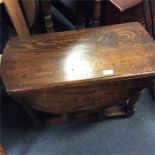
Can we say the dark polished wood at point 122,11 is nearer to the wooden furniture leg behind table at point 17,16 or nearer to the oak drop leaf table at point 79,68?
the oak drop leaf table at point 79,68

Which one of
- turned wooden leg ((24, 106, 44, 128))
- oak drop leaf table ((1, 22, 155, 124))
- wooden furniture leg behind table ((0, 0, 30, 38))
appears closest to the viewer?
oak drop leaf table ((1, 22, 155, 124))

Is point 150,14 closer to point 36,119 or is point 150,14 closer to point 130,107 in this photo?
point 130,107

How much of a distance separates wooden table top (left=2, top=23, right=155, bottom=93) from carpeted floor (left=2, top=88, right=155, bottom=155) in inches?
20.7

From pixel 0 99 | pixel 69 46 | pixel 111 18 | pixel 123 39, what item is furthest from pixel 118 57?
pixel 0 99

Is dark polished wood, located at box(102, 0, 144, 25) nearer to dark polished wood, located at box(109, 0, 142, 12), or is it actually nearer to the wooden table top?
dark polished wood, located at box(109, 0, 142, 12)

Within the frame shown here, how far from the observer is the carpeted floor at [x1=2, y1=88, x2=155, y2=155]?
4.37 feet

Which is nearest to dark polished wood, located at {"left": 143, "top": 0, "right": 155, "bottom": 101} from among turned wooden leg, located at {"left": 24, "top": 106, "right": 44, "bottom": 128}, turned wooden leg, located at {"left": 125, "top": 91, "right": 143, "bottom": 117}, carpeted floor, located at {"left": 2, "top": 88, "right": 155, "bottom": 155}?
turned wooden leg, located at {"left": 125, "top": 91, "right": 143, "bottom": 117}

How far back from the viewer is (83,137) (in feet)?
4.53

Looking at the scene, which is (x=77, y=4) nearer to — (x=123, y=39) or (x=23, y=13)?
(x=23, y=13)

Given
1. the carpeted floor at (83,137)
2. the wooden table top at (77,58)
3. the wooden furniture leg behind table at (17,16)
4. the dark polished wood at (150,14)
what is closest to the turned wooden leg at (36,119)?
the carpeted floor at (83,137)

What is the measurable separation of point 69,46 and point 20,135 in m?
0.65

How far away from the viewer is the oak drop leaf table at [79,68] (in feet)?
Result: 3.23

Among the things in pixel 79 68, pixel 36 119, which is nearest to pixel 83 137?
pixel 36 119

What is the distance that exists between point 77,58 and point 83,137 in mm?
544
